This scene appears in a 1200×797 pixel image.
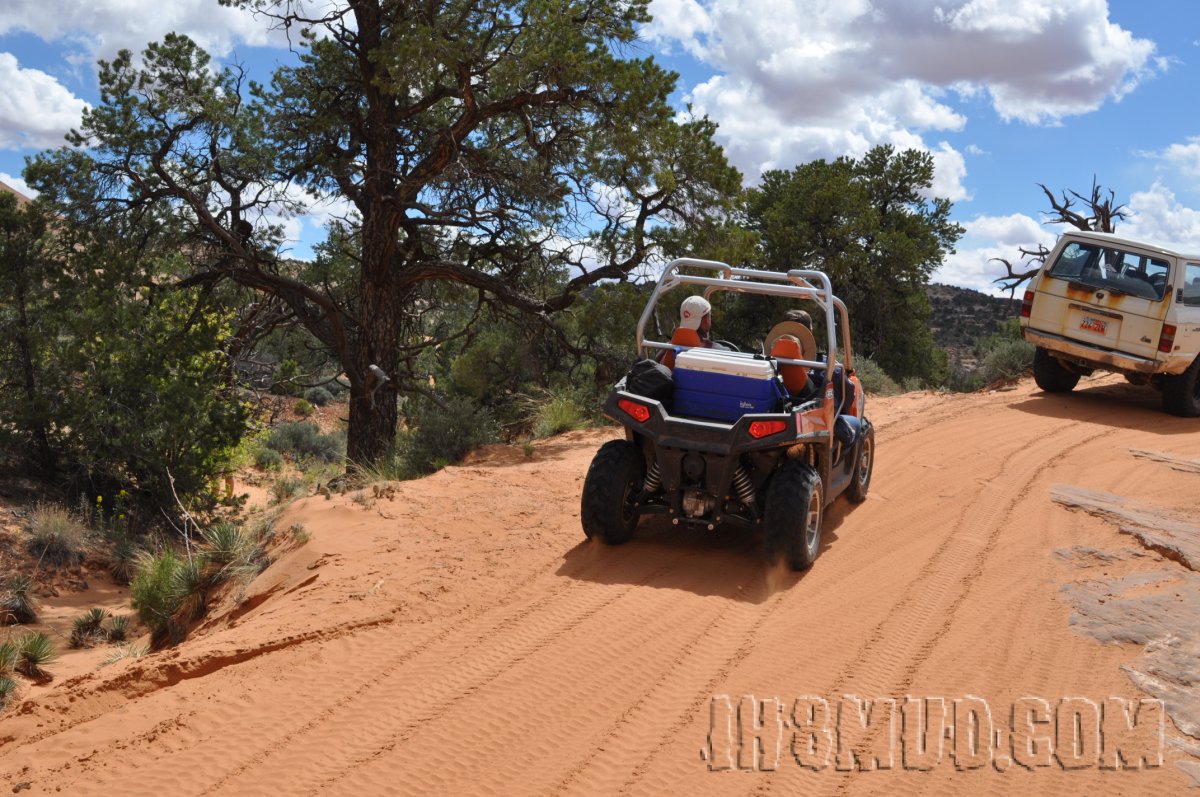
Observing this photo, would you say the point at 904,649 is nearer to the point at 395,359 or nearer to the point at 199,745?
the point at 199,745

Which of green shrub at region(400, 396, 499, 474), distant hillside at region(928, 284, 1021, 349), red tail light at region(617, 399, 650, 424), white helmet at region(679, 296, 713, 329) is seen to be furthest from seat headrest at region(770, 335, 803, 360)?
distant hillside at region(928, 284, 1021, 349)

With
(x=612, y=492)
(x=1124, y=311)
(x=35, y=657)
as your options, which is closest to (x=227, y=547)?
(x=35, y=657)

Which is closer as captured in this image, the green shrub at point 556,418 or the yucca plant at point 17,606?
the yucca plant at point 17,606

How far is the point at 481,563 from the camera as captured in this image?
23.9 ft

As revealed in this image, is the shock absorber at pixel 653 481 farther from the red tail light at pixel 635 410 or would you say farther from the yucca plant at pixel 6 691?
the yucca plant at pixel 6 691

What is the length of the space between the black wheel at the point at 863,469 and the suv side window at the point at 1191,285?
6.02 metres

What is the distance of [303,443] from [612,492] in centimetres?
2108

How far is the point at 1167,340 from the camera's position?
12.3 metres

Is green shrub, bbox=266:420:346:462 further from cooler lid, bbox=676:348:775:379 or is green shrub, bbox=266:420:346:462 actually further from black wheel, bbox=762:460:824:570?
black wheel, bbox=762:460:824:570

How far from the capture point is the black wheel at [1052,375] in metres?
14.4

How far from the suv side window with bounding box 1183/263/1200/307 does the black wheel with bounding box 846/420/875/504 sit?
602cm

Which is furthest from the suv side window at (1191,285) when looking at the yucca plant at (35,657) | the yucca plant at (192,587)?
the yucca plant at (35,657)

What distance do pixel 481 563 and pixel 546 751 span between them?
277cm

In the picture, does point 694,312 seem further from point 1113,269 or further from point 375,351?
point 375,351
